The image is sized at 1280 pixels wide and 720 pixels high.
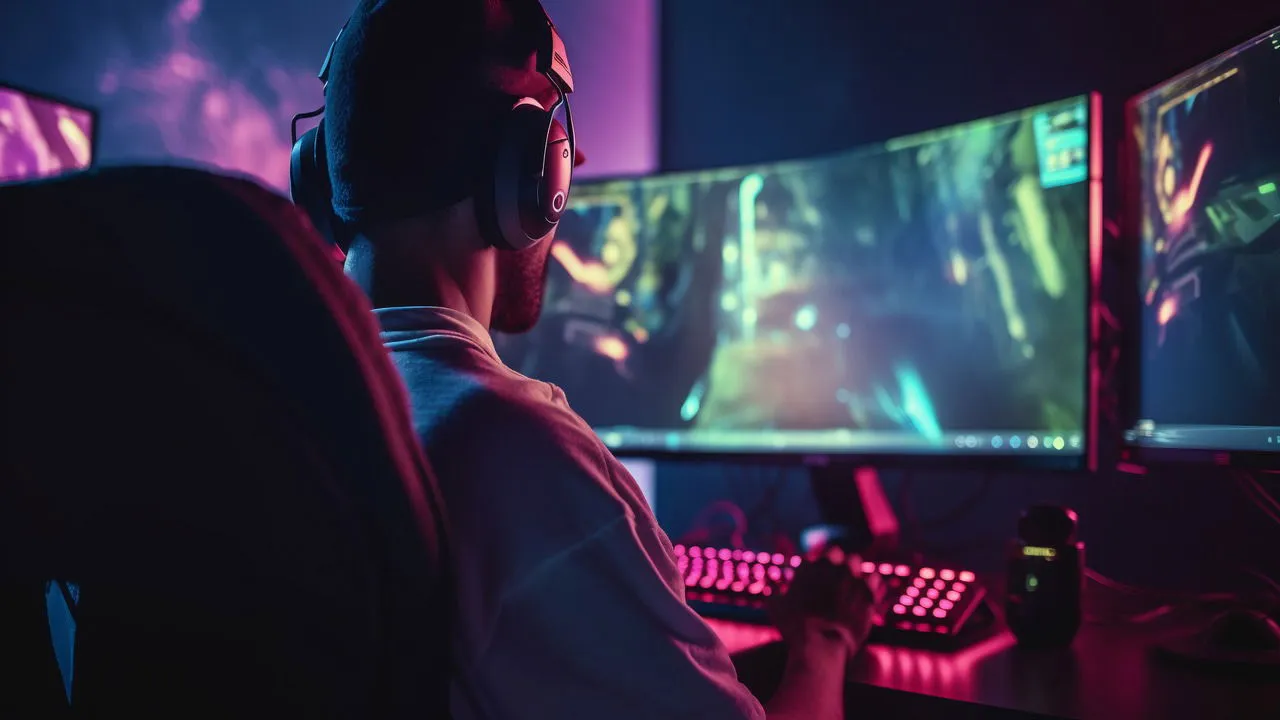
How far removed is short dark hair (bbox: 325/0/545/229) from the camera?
2.29 ft

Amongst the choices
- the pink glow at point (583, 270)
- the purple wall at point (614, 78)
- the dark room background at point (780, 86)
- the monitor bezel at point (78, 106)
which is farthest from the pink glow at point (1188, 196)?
the monitor bezel at point (78, 106)

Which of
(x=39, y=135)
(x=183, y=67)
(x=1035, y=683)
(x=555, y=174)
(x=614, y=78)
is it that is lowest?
A: (x=1035, y=683)

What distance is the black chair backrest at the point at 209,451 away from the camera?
1.28ft

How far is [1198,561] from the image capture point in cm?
117

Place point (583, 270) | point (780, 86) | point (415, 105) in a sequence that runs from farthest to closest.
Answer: point (780, 86) → point (583, 270) → point (415, 105)

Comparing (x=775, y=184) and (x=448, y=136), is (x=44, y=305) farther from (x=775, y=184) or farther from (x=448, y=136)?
(x=775, y=184)

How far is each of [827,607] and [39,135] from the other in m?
1.09

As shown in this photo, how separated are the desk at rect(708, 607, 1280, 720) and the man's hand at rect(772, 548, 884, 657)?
26 millimetres

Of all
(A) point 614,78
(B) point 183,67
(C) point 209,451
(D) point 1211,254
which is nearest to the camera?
(C) point 209,451

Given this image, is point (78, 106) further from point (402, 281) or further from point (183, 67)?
point (402, 281)

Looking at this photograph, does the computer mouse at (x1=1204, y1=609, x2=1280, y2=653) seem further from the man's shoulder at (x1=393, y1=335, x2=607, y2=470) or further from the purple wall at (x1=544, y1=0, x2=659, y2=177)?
the purple wall at (x1=544, y1=0, x2=659, y2=177)

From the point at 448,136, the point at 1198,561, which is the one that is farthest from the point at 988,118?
the point at 448,136

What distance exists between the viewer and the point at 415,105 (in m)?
0.70

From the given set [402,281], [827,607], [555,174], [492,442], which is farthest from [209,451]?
[827,607]
